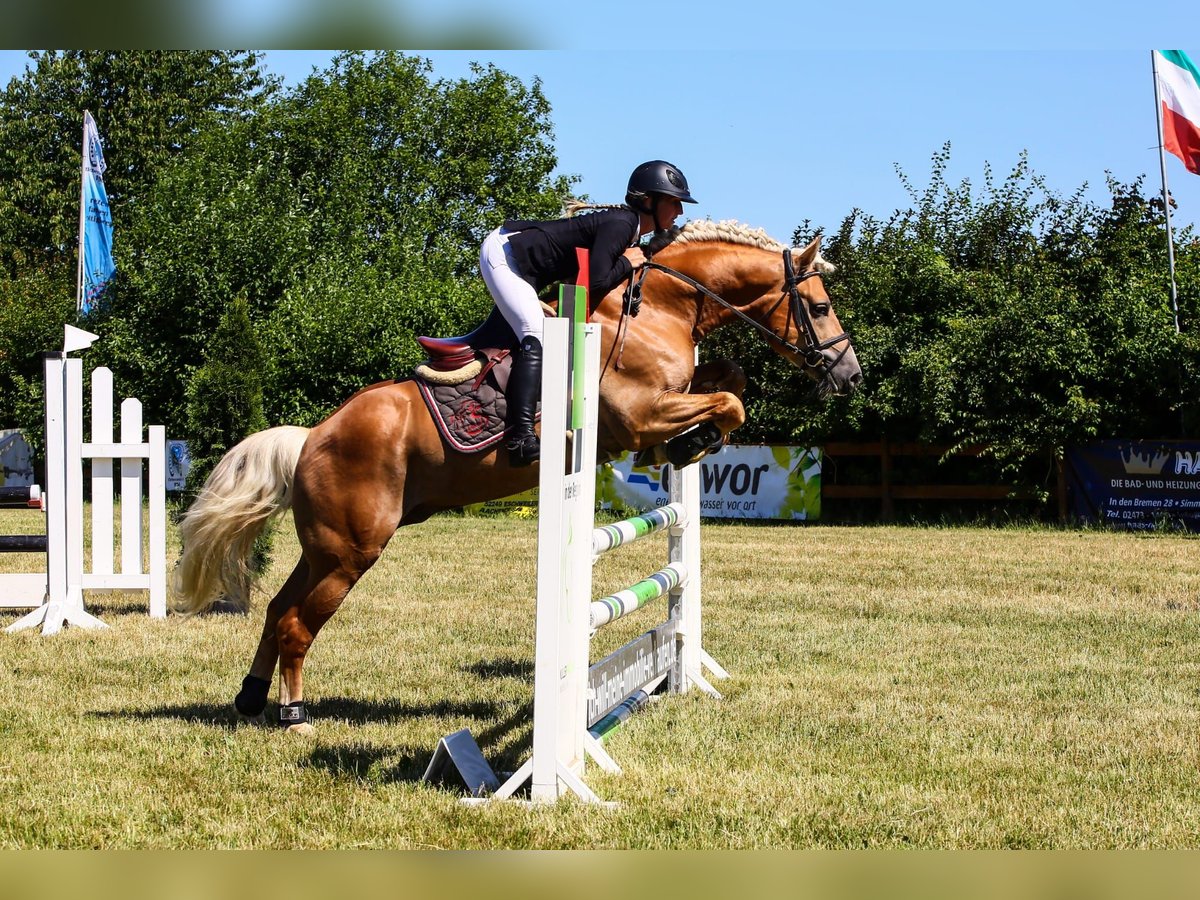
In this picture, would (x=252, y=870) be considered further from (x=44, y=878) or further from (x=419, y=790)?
(x=419, y=790)

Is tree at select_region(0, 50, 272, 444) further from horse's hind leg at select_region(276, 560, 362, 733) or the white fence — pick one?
horse's hind leg at select_region(276, 560, 362, 733)

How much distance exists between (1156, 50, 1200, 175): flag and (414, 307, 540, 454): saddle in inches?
661

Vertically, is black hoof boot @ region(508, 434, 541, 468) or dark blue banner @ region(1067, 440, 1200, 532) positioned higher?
black hoof boot @ region(508, 434, 541, 468)

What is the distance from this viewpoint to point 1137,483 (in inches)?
666

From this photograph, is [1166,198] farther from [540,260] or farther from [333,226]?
[333,226]

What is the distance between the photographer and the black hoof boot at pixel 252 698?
17.6ft

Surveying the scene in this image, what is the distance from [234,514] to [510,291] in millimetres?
1734

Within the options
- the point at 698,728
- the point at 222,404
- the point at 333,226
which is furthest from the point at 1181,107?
the point at 333,226

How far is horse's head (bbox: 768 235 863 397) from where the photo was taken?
5598mm

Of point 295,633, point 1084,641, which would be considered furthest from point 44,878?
point 1084,641

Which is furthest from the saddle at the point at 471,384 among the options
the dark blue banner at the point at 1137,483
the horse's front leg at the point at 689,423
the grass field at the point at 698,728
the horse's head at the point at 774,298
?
the dark blue banner at the point at 1137,483

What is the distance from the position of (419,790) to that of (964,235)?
734 inches

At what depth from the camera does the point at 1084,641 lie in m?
7.65

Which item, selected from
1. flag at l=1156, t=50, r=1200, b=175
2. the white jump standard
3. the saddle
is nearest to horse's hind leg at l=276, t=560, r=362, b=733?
the saddle
